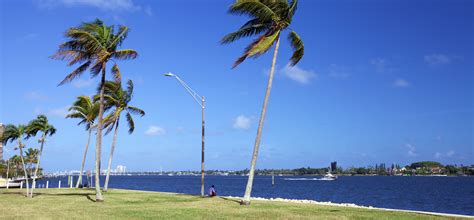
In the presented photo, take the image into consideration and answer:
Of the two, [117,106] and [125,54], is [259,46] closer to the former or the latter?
[125,54]

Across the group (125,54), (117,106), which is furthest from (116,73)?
(117,106)

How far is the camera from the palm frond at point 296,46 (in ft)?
86.0

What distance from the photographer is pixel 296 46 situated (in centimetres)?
2655

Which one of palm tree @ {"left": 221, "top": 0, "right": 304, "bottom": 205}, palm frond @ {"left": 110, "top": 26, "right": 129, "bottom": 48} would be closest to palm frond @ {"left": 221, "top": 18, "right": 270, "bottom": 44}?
palm tree @ {"left": 221, "top": 0, "right": 304, "bottom": 205}

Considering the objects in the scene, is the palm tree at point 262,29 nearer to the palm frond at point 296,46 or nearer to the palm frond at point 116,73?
the palm frond at point 296,46

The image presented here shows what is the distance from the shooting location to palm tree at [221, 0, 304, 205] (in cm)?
2448

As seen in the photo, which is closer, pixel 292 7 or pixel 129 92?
pixel 292 7

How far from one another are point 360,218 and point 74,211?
12.9 metres

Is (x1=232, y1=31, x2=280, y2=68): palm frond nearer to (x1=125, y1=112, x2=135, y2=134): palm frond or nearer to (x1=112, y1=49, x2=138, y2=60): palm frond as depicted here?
(x1=112, y1=49, x2=138, y2=60): palm frond

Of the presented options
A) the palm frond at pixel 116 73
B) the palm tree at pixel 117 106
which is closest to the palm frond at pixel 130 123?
the palm tree at pixel 117 106

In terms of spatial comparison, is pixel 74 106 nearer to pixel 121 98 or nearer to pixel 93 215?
pixel 121 98

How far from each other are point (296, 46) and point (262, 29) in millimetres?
2215

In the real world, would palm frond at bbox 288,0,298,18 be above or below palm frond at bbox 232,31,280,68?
above

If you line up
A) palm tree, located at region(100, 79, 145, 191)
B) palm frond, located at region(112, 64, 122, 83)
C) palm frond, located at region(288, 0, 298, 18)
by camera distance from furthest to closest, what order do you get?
palm tree, located at region(100, 79, 145, 191) → palm frond, located at region(112, 64, 122, 83) → palm frond, located at region(288, 0, 298, 18)
